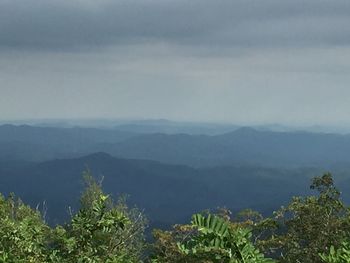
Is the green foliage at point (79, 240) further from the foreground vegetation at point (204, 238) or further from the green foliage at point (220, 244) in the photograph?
the green foliage at point (220, 244)

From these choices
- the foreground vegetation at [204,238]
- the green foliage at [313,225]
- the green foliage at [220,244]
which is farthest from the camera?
the green foliage at [313,225]

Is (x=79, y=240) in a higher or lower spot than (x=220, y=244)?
lower

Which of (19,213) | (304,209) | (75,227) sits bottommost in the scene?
(19,213)

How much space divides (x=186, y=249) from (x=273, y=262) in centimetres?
224

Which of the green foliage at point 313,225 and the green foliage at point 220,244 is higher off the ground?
the green foliage at point 220,244

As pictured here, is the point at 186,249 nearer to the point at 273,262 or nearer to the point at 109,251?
the point at 273,262

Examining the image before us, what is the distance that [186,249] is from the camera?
1288 centimetres

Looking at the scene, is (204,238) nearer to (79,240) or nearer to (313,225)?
(79,240)

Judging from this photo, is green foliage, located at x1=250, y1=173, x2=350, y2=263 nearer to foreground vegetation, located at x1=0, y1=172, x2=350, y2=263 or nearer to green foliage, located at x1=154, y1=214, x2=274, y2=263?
foreground vegetation, located at x1=0, y1=172, x2=350, y2=263

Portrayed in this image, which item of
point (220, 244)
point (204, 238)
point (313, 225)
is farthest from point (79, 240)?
point (313, 225)

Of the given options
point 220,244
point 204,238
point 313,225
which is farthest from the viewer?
point 313,225

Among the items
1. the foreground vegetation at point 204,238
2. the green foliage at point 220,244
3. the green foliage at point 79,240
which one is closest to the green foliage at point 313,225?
the foreground vegetation at point 204,238

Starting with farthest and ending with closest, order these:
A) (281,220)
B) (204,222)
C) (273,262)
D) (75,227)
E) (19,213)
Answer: (19,213)
(281,220)
(75,227)
(204,222)
(273,262)

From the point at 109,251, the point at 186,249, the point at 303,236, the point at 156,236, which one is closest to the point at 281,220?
the point at 303,236
